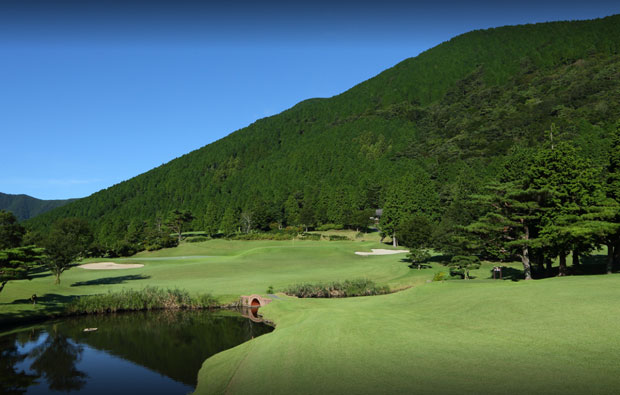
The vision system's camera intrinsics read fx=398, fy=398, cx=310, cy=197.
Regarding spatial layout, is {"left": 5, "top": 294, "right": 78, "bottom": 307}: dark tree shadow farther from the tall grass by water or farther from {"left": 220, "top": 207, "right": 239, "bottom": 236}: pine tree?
{"left": 220, "top": 207, "right": 239, "bottom": 236}: pine tree

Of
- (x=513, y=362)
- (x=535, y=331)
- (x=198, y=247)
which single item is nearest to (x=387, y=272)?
(x=535, y=331)

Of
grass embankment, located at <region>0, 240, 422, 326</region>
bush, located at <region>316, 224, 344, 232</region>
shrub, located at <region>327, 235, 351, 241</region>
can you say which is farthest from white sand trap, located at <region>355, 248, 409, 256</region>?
bush, located at <region>316, 224, 344, 232</region>

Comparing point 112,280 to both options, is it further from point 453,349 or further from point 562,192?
point 562,192

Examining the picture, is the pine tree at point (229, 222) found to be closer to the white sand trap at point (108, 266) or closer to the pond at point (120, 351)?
the white sand trap at point (108, 266)

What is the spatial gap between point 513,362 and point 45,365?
24639 millimetres

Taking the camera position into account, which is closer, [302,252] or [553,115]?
[302,252]

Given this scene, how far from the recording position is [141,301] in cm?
3750

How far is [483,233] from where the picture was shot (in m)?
39.1

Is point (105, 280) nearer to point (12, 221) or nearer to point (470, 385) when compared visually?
point (470, 385)

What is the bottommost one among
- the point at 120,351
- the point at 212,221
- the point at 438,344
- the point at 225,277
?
the point at 120,351

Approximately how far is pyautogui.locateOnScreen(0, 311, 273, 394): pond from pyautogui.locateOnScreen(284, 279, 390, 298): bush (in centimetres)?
704

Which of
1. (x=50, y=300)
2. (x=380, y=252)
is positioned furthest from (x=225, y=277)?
(x=380, y=252)

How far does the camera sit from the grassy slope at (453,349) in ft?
39.4

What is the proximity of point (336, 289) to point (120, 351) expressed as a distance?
21.1 metres
